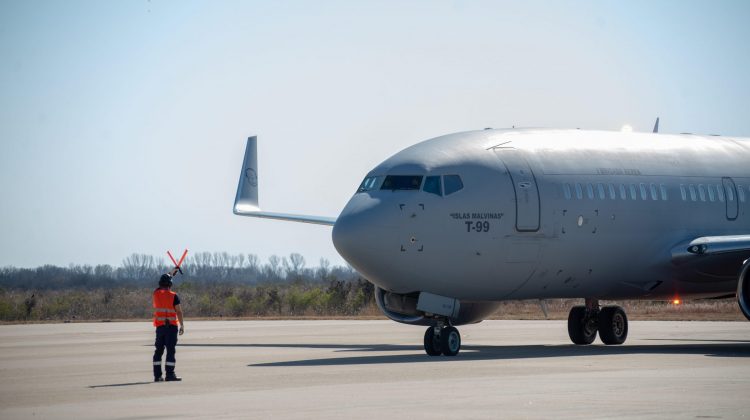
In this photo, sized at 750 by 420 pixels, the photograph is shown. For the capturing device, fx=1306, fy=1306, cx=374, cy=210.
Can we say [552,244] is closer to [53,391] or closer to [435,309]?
[435,309]

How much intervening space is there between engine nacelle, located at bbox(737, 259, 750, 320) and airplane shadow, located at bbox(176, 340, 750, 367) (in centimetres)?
97

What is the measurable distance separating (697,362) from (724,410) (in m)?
8.55

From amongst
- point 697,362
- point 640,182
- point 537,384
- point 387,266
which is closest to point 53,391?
point 537,384

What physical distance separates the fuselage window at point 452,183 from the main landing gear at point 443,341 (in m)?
2.84

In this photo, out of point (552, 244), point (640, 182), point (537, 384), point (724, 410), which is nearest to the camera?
point (724, 410)

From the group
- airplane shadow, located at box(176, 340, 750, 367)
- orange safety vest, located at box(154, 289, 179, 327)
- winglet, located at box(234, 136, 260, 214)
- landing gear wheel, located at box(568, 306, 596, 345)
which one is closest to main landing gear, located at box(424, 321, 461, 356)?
airplane shadow, located at box(176, 340, 750, 367)

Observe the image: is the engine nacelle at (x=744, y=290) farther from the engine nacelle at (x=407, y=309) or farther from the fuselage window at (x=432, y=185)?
the fuselage window at (x=432, y=185)

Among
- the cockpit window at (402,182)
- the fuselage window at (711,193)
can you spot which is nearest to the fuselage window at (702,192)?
the fuselage window at (711,193)

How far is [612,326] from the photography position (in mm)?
32312

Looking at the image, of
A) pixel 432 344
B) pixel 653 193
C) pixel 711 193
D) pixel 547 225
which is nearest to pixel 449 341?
pixel 432 344

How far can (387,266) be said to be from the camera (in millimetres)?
26641

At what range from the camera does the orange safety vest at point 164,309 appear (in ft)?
73.5

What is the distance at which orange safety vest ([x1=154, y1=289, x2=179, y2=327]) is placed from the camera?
2239cm

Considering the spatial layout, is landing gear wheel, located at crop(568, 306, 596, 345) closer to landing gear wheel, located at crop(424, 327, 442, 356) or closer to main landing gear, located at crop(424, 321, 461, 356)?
main landing gear, located at crop(424, 321, 461, 356)
